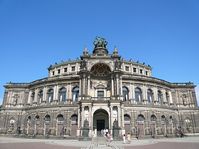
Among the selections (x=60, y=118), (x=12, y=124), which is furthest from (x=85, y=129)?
(x=12, y=124)

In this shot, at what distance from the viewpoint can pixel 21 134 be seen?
4691cm

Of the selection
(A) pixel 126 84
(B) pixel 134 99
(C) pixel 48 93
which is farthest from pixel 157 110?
(C) pixel 48 93

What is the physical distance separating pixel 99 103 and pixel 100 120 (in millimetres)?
4792

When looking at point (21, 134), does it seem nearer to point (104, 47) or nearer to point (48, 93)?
point (48, 93)

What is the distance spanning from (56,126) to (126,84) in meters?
20.1

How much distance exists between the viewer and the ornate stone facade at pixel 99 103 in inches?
1559

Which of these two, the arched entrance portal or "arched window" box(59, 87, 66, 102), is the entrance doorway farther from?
"arched window" box(59, 87, 66, 102)

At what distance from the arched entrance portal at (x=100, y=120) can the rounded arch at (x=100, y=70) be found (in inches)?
363

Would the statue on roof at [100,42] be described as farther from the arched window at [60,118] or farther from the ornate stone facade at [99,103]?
the arched window at [60,118]

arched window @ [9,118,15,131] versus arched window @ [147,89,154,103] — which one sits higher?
arched window @ [147,89,154,103]

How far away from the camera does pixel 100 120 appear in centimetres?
4159

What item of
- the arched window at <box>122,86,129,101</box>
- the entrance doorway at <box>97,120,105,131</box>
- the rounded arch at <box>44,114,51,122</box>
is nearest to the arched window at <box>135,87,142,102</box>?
the arched window at <box>122,86,129,101</box>

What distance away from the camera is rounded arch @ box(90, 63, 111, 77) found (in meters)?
43.8

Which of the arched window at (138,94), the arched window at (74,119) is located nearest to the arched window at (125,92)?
the arched window at (138,94)
